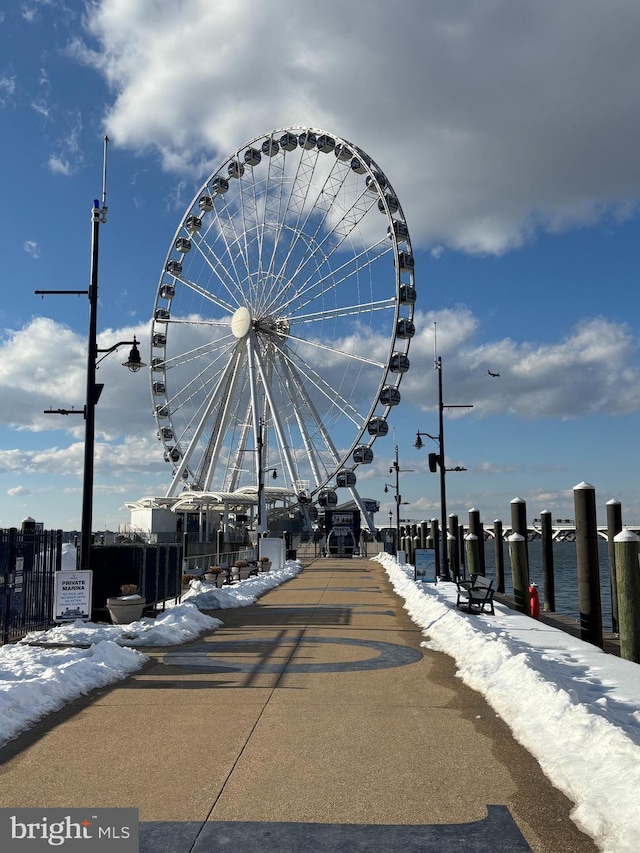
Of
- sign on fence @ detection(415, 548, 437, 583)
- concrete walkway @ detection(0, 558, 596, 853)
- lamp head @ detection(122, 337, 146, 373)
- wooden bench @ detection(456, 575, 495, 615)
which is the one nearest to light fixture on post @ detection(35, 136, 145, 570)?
lamp head @ detection(122, 337, 146, 373)

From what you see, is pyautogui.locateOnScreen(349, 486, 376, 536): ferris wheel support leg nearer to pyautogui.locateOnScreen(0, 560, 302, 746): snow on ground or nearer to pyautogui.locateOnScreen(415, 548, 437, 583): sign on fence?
pyautogui.locateOnScreen(415, 548, 437, 583): sign on fence

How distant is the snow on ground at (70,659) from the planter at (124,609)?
656 mm

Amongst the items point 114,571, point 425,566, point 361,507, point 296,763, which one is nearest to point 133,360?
point 114,571

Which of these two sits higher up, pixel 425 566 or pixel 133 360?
pixel 133 360

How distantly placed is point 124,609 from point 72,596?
4.37 feet

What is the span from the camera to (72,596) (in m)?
14.3

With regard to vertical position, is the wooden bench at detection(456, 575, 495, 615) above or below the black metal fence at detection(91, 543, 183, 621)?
below

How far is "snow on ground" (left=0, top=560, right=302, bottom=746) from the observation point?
800cm

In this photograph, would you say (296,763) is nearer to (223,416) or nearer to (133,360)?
(133,360)

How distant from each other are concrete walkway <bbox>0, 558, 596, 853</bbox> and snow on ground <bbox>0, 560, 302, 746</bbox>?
25cm

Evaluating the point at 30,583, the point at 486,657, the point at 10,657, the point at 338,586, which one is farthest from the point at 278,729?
the point at 338,586

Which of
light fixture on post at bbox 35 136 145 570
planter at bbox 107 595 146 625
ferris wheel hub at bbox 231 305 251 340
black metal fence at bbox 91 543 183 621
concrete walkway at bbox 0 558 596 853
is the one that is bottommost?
concrete walkway at bbox 0 558 596 853

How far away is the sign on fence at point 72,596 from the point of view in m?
14.2

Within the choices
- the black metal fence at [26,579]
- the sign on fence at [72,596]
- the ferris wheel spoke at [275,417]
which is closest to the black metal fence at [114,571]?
the black metal fence at [26,579]
